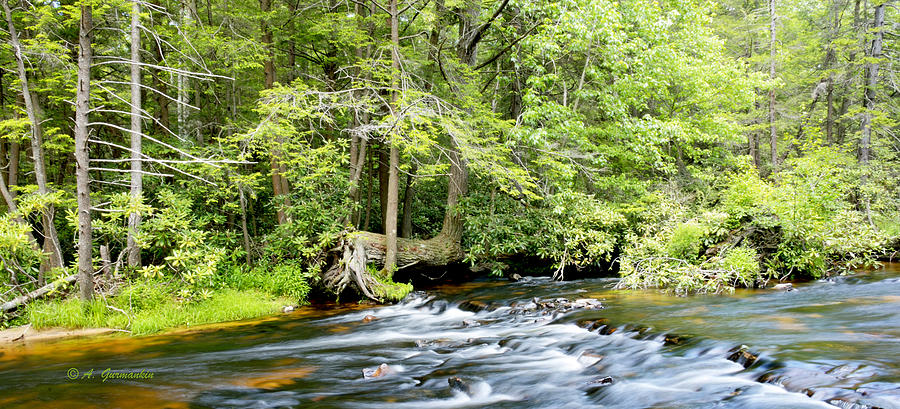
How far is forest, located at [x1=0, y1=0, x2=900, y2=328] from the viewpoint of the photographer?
9.63 meters

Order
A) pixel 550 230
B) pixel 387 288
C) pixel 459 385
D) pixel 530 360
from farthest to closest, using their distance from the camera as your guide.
Result: pixel 550 230 < pixel 387 288 < pixel 530 360 < pixel 459 385

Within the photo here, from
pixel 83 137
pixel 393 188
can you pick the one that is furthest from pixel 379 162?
pixel 83 137

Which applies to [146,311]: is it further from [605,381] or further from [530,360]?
[605,381]

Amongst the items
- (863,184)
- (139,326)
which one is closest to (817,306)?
(139,326)

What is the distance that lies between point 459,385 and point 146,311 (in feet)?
22.6

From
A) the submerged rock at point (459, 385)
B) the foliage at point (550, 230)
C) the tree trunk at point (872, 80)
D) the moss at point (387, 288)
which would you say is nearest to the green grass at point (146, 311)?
the moss at point (387, 288)

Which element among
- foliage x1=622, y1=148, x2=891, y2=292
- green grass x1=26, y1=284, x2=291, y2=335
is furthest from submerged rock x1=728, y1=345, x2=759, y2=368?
green grass x1=26, y1=284, x2=291, y2=335

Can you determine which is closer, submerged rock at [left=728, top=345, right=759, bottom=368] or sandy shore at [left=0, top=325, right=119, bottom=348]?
submerged rock at [left=728, top=345, right=759, bottom=368]

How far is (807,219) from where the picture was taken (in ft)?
36.0

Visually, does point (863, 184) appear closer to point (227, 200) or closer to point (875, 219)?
point (875, 219)

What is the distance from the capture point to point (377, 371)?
245 inches

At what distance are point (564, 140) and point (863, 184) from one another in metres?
11.0

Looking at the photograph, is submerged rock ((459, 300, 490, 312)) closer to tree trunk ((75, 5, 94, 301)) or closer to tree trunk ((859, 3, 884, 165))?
tree trunk ((75, 5, 94, 301))

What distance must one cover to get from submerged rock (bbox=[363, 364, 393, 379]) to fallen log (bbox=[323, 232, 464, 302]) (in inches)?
201
